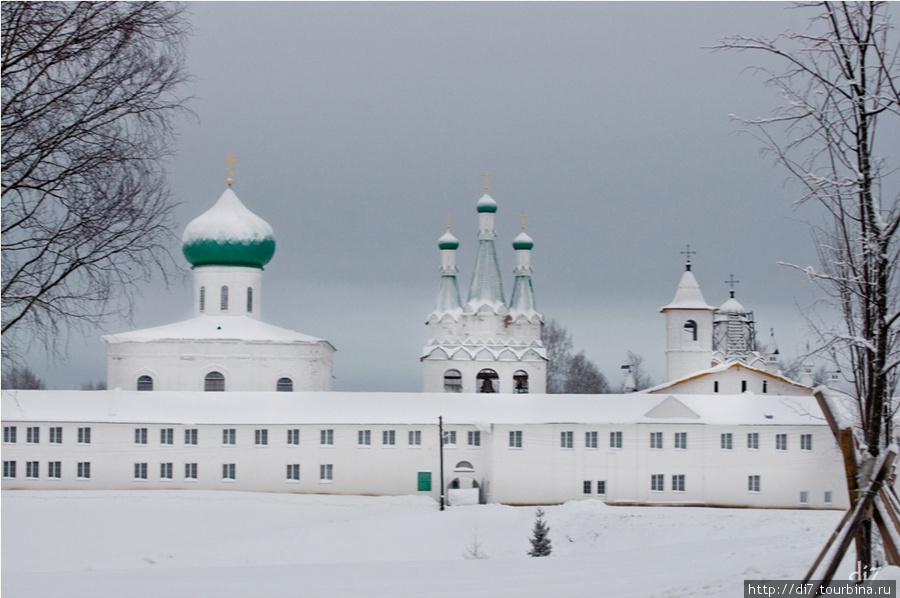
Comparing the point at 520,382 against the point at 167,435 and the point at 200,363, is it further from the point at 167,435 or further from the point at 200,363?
the point at 167,435

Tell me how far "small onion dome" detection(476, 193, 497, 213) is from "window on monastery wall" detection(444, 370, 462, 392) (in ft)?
→ 24.9

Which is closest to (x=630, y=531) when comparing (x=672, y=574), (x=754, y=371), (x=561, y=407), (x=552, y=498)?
(x=552, y=498)

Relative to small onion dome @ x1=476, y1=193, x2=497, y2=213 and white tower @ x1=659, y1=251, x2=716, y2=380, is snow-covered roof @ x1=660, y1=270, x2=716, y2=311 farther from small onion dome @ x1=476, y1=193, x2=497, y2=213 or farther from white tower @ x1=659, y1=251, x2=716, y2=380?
small onion dome @ x1=476, y1=193, x2=497, y2=213

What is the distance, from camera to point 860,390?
16.8m

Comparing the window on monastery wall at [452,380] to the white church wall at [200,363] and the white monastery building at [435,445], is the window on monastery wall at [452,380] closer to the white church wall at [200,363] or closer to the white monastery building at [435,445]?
the white monastery building at [435,445]

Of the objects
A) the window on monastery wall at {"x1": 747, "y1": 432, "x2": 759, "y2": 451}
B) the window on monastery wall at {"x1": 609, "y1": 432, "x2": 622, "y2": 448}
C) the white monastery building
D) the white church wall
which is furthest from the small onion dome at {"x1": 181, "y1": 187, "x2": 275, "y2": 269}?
the window on monastery wall at {"x1": 747, "y1": 432, "x2": 759, "y2": 451}

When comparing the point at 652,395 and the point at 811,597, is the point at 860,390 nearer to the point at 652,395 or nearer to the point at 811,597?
the point at 811,597

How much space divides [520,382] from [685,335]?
25.0 ft

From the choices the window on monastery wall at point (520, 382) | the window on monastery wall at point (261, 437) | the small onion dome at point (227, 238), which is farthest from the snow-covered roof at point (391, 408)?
the small onion dome at point (227, 238)

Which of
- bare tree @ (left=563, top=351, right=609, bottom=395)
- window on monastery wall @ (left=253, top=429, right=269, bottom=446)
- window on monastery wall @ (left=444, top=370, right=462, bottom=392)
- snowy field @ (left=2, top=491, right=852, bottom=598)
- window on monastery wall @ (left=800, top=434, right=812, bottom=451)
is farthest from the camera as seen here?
bare tree @ (left=563, top=351, right=609, bottom=395)

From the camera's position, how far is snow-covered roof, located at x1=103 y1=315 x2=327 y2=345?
170 feet

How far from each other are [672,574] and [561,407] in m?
35.5

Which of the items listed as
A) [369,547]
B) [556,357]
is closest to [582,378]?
[556,357]

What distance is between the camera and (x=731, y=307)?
69.9 metres
